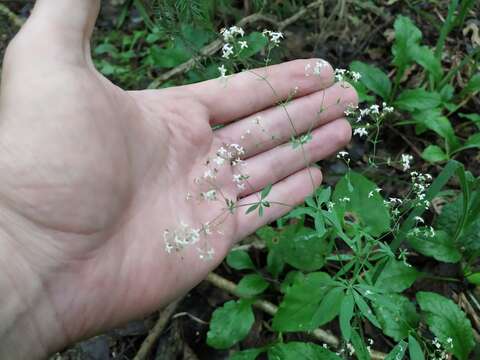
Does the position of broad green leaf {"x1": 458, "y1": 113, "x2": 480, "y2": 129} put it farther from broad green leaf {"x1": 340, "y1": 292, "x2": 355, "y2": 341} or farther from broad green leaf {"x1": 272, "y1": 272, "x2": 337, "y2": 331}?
broad green leaf {"x1": 340, "y1": 292, "x2": 355, "y2": 341}

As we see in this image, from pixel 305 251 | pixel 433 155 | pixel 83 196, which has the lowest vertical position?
pixel 305 251

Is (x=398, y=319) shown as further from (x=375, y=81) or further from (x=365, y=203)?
(x=375, y=81)

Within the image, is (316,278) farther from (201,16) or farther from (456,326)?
(201,16)

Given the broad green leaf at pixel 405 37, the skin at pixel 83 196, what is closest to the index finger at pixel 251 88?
the skin at pixel 83 196

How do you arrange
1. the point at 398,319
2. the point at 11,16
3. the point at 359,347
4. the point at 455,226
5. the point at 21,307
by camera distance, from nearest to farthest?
the point at 359,347 → the point at 21,307 → the point at 398,319 → the point at 455,226 → the point at 11,16

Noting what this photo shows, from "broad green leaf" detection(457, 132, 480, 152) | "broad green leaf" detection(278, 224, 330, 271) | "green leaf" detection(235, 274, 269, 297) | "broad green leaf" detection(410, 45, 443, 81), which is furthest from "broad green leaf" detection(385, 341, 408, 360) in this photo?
"broad green leaf" detection(410, 45, 443, 81)

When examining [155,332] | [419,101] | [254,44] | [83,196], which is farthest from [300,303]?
[419,101]
